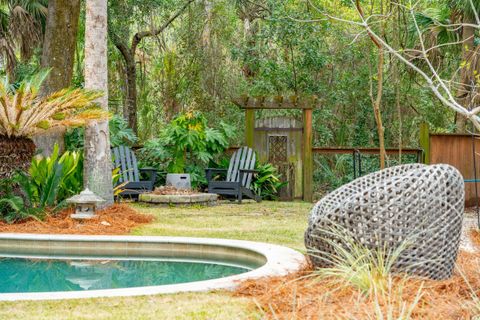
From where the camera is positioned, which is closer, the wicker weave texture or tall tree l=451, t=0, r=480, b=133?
the wicker weave texture

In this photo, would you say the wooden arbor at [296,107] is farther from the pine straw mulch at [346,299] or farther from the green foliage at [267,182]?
the pine straw mulch at [346,299]

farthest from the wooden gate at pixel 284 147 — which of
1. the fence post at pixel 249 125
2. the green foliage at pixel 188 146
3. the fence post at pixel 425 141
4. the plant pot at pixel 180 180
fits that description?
the fence post at pixel 425 141

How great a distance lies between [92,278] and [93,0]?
182 inches

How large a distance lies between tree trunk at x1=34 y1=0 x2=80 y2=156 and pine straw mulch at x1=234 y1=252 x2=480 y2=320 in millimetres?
7487

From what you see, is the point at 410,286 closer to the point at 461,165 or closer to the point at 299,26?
the point at 461,165

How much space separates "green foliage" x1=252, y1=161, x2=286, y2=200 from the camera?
40.3ft

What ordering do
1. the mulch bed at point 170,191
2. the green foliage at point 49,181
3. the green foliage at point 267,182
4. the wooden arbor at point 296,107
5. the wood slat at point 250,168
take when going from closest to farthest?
the green foliage at point 49,181
the mulch bed at point 170,191
the wood slat at point 250,168
the green foliage at point 267,182
the wooden arbor at point 296,107

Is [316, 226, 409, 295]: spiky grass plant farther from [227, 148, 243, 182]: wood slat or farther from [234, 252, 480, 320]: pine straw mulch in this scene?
[227, 148, 243, 182]: wood slat

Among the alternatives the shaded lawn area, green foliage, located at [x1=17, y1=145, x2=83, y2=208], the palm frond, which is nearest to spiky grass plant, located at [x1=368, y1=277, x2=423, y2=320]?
the shaded lawn area

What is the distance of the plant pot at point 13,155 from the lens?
27.0ft

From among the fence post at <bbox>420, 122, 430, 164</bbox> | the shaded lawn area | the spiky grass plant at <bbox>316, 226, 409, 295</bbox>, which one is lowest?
the shaded lawn area

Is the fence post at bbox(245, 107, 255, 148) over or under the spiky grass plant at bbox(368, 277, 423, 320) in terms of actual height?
over

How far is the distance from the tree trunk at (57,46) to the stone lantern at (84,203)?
3367 millimetres

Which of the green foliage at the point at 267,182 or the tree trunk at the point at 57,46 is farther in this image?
the green foliage at the point at 267,182
